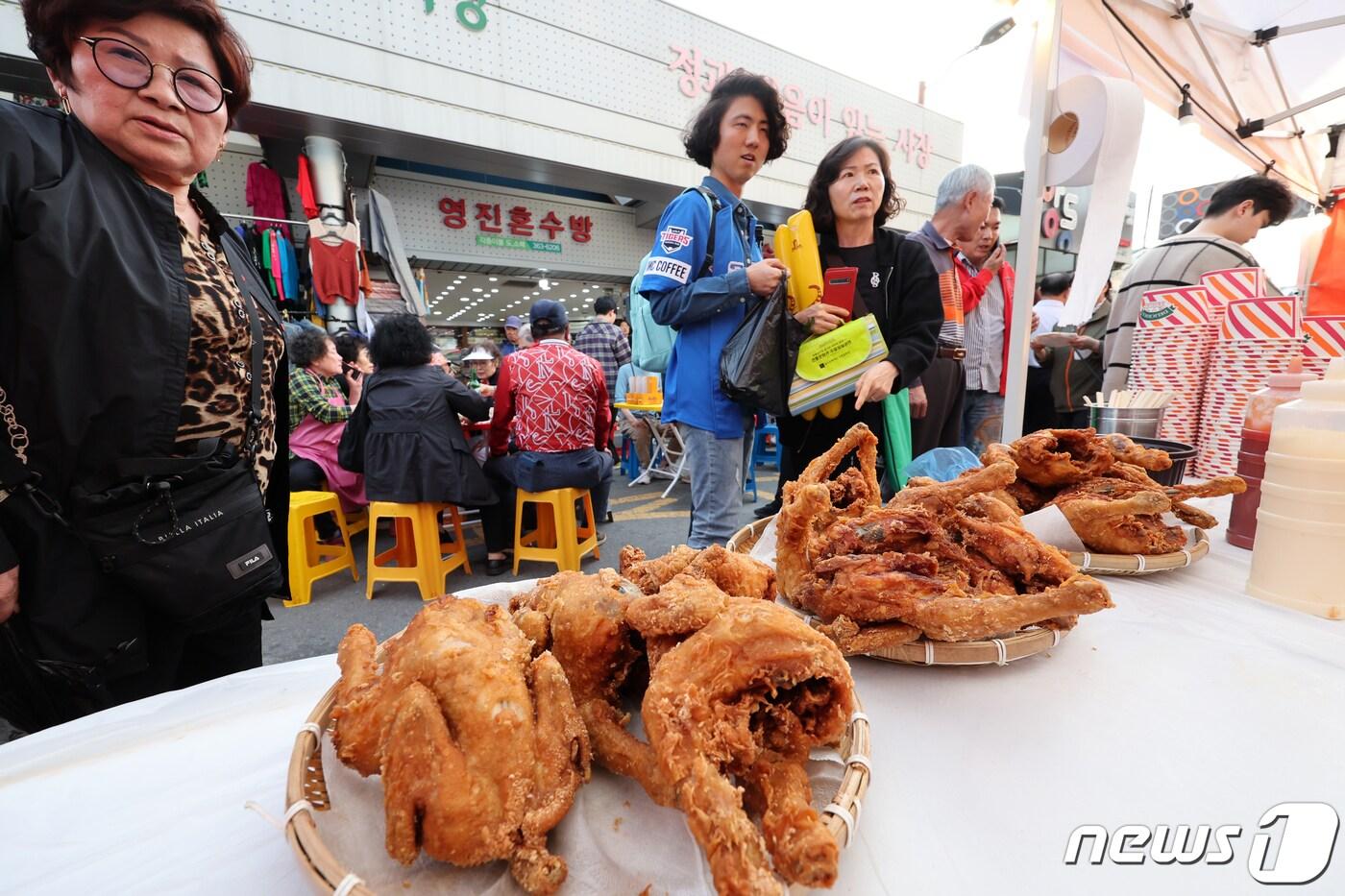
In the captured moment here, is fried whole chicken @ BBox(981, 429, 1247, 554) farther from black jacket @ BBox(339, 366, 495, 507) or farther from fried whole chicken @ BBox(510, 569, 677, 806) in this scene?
black jacket @ BBox(339, 366, 495, 507)

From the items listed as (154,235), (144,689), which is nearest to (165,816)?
(144,689)

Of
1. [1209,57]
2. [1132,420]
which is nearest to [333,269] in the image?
[1132,420]

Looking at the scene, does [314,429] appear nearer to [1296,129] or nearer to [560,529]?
[560,529]

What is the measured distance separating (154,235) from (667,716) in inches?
71.1

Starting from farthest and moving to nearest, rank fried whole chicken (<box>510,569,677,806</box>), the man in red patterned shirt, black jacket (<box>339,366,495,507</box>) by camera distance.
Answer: the man in red patterned shirt, black jacket (<box>339,366,495,507</box>), fried whole chicken (<box>510,569,677,806</box>)

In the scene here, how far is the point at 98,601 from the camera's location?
144 centimetres

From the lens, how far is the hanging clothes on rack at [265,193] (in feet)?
26.1

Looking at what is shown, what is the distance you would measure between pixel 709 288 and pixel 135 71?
74.2 inches

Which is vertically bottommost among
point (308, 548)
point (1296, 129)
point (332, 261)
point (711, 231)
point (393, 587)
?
point (393, 587)

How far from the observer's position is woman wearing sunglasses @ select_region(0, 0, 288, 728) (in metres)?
1.28

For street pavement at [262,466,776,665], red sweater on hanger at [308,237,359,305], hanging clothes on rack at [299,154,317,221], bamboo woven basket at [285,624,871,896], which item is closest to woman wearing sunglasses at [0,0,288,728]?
street pavement at [262,466,776,665]

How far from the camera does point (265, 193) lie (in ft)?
26.4

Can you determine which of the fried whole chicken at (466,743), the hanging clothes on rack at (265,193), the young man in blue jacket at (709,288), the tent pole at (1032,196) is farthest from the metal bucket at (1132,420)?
the hanging clothes on rack at (265,193)

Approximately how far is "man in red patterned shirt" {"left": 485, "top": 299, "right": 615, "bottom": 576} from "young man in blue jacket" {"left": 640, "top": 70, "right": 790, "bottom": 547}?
180cm
